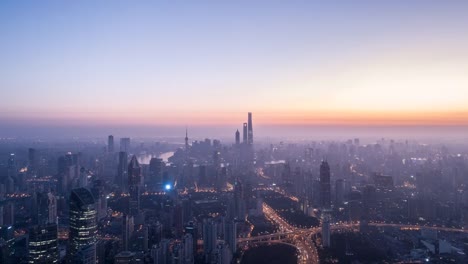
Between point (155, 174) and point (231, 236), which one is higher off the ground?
point (155, 174)

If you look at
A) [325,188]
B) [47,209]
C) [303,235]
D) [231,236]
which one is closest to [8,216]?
[47,209]

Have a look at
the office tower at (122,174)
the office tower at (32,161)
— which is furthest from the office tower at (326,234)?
the office tower at (32,161)

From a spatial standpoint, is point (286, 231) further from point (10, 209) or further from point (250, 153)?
point (250, 153)

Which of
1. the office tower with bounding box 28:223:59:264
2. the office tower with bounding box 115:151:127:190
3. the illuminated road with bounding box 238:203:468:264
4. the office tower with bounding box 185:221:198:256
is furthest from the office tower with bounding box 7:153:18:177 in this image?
the illuminated road with bounding box 238:203:468:264

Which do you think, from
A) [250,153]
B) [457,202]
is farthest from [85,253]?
[250,153]

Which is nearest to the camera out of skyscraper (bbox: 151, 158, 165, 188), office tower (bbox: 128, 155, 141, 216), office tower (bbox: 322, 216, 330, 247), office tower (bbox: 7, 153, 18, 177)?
office tower (bbox: 322, 216, 330, 247)

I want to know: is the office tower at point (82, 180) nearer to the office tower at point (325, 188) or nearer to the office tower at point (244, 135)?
the office tower at point (325, 188)

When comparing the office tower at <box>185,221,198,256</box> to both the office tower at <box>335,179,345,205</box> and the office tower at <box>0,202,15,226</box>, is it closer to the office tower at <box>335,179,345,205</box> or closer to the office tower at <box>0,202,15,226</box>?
the office tower at <box>0,202,15,226</box>

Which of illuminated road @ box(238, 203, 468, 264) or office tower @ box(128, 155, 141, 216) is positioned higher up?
office tower @ box(128, 155, 141, 216)

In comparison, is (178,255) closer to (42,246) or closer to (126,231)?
(126,231)
